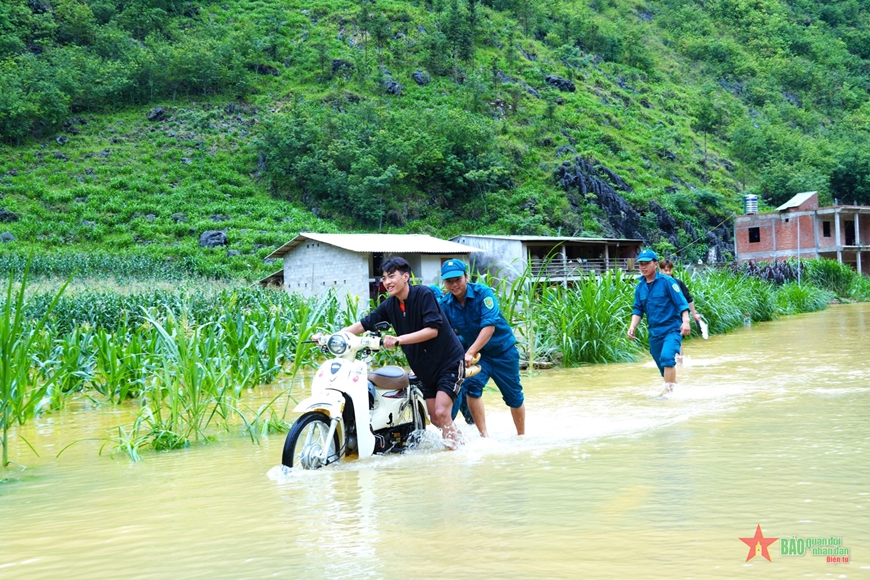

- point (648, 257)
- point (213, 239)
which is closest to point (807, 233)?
point (213, 239)

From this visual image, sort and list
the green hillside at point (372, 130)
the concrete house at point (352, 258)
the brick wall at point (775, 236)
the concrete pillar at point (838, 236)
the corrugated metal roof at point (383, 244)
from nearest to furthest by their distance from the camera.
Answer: the corrugated metal roof at point (383, 244) → the concrete house at point (352, 258) → the concrete pillar at point (838, 236) → the brick wall at point (775, 236) → the green hillside at point (372, 130)

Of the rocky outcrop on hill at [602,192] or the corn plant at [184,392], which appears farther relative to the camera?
the rocky outcrop on hill at [602,192]

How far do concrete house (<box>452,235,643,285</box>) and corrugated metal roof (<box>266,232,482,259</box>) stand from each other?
1.87m

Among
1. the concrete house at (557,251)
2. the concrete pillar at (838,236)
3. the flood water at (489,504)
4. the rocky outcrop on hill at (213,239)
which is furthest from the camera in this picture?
the rocky outcrop on hill at (213,239)

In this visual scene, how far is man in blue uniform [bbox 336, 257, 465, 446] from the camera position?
5.33 metres

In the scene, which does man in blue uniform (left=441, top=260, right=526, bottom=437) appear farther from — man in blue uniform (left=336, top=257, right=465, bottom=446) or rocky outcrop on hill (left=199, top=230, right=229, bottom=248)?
rocky outcrop on hill (left=199, top=230, right=229, bottom=248)

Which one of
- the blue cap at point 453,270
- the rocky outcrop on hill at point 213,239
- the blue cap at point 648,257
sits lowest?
the blue cap at point 453,270

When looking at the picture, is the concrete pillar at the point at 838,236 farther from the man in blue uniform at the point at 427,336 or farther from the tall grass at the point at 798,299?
the man in blue uniform at the point at 427,336

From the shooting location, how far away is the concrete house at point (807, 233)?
4216 centimetres

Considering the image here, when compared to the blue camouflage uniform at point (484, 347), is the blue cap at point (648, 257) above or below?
above

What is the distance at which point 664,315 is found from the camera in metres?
8.33

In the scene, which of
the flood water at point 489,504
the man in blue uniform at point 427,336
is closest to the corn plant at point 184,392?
the flood water at point 489,504

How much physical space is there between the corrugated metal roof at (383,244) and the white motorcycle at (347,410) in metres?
22.5

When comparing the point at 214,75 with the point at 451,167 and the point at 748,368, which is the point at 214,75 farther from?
the point at 748,368
